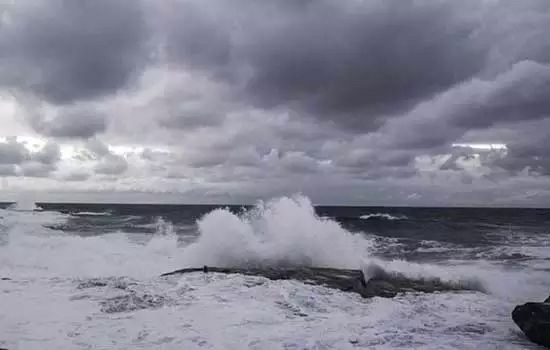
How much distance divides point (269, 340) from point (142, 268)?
10408mm

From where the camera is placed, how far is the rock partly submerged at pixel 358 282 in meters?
11.8

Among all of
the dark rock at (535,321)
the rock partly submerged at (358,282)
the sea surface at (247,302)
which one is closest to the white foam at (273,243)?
the sea surface at (247,302)

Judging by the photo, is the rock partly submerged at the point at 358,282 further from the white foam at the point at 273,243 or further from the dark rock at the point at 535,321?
the dark rock at the point at 535,321

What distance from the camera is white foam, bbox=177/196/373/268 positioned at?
15.8 m

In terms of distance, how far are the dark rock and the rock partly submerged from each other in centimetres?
346

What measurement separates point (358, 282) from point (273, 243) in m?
4.69

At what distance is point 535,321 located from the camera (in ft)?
25.9

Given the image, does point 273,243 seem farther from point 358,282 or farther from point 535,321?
point 535,321

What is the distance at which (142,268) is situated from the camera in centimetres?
1677

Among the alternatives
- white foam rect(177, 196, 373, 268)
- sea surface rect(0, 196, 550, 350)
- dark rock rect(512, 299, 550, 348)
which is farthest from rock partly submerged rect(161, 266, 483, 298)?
dark rock rect(512, 299, 550, 348)

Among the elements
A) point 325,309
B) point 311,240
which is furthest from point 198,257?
point 325,309

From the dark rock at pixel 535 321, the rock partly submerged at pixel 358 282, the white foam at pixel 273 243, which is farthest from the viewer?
the white foam at pixel 273 243

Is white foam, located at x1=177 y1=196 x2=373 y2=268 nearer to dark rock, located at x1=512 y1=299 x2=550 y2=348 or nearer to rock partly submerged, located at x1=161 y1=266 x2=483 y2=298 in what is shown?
rock partly submerged, located at x1=161 y1=266 x2=483 y2=298

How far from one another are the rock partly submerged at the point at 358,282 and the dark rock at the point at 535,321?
3464 millimetres
